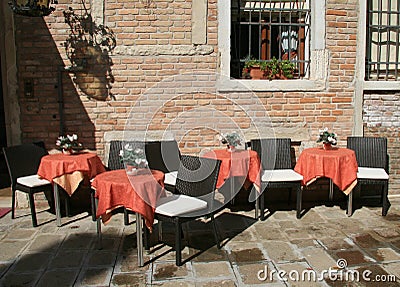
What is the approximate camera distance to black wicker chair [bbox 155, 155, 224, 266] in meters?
3.33

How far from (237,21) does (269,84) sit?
3.23 feet

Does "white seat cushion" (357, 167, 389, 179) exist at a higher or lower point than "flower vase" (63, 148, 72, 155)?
lower

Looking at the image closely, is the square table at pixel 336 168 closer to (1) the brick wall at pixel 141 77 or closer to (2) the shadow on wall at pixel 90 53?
(1) the brick wall at pixel 141 77

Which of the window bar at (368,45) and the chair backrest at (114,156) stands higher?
the window bar at (368,45)

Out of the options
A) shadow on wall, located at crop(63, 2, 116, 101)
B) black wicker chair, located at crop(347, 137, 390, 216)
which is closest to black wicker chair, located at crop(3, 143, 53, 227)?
shadow on wall, located at crop(63, 2, 116, 101)

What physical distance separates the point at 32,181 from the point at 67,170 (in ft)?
1.56

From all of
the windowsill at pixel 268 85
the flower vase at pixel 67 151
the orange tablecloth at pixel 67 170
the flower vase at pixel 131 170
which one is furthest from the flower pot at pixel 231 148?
the flower vase at pixel 67 151

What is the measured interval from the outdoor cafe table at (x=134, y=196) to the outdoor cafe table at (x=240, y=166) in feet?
3.70

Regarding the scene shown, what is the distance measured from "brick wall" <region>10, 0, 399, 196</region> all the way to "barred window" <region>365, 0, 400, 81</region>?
1.48 feet

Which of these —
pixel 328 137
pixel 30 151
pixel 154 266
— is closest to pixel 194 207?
pixel 154 266

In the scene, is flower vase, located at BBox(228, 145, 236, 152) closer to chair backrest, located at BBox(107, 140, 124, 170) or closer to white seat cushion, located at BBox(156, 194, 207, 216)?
white seat cushion, located at BBox(156, 194, 207, 216)

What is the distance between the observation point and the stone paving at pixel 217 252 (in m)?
3.15

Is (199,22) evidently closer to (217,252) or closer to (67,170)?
(67,170)

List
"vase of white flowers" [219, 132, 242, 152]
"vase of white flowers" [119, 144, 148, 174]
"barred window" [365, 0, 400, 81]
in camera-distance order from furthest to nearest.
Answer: "barred window" [365, 0, 400, 81] → "vase of white flowers" [219, 132, 242, 152] → "vase of white flowers" [119, 144, 148, 174]
